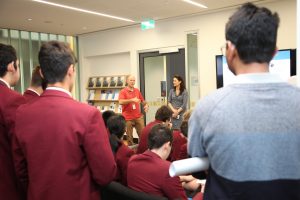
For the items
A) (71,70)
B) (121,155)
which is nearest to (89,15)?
(121,155)

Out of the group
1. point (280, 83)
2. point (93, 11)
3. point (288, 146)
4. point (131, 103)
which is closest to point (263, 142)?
point (288, 146)

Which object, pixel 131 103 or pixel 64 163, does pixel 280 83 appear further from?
pixel 131 103

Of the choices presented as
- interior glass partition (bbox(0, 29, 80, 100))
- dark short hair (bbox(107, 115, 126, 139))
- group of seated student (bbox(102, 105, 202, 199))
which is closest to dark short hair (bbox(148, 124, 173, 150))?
group of seated student (bbox(102, 105, 202, 199))

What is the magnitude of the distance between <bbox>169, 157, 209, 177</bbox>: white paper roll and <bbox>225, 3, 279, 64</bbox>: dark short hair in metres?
0.32

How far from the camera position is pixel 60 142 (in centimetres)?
131

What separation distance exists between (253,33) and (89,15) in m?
5.66

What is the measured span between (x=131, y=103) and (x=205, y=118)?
502 centimetres

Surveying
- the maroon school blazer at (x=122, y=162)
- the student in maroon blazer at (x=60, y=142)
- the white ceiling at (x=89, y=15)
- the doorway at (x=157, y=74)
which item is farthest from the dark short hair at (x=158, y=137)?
the doorway at (x=157, y=74)

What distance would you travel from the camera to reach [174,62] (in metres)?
6.93

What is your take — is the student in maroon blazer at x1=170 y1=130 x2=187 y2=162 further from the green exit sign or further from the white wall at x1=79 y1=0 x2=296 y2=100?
the green exit sign

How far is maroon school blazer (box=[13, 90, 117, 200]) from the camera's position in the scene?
1.31 meters

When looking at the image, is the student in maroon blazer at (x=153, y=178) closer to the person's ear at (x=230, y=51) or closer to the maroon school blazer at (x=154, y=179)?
the maroon school blazer at (x=154, y=179)

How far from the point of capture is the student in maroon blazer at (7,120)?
1.64m

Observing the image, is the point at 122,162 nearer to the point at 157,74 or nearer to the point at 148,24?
the point at 148,24
